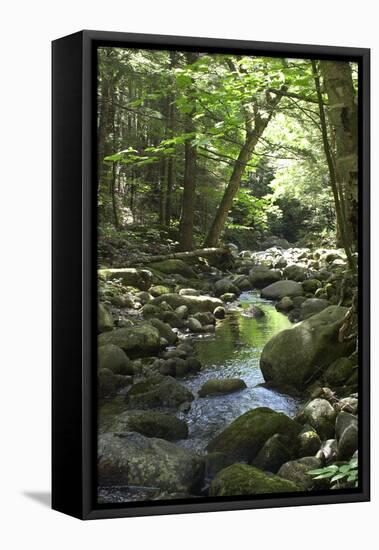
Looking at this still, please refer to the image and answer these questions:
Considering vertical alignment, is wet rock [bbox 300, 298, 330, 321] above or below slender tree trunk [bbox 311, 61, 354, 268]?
below

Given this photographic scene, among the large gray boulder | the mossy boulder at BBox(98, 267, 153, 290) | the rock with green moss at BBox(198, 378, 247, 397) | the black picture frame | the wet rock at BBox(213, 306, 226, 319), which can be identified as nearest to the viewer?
the black picture frame

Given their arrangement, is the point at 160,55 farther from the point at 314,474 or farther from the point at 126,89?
the point at 314,474

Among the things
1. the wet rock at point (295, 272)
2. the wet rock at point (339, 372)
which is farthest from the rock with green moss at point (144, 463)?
the wet rock at point (295, 272)

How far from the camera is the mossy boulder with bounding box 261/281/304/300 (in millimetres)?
8391

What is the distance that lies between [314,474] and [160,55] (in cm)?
293

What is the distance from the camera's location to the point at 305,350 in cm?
850

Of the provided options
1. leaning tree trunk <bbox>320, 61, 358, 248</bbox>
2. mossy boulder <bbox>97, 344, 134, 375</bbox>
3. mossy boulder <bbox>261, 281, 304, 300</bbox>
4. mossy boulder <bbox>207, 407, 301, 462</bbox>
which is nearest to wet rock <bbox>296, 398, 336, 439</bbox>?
mossy boulder <bbox>207, 407, 301, 462</bbox>

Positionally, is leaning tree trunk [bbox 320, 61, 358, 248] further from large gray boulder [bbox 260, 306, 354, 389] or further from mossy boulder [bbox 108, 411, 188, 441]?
mossy boulder [bbox 108, 411, 188, 441]

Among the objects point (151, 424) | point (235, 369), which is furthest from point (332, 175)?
point (151, 424)

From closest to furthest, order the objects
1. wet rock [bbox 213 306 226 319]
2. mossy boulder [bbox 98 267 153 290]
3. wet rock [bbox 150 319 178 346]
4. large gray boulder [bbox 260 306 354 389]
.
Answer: mossy boulder [bbox 98 267 153 290] → wet rock [bbox 150 319 178 346] → wet rock [bbox 213 306 226 319] → large gray boulder [bbox 260 306 354 389]

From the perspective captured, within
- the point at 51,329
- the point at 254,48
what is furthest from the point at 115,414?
the point at 254,48

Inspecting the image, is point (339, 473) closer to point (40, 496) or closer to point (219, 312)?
point (219, 312)

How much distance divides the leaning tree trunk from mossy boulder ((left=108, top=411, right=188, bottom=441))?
181 cm

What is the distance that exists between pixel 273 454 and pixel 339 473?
55 centimetres
